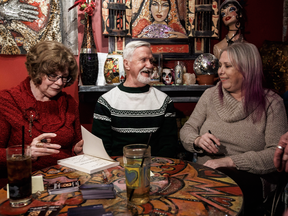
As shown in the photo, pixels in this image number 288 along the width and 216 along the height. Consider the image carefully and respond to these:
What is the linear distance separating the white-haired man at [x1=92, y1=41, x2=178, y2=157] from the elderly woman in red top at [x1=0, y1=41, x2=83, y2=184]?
30cm

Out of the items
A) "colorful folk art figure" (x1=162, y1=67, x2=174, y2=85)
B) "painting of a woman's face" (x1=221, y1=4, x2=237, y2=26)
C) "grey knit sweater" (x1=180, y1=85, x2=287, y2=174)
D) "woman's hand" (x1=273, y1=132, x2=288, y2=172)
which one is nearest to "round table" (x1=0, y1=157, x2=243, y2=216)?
"woman's hand" (x1=273, y1=132, x2=288, y2=172)

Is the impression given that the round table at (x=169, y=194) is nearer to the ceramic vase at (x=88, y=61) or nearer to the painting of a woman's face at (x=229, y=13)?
the ceramic vase at (x=88, y=61)

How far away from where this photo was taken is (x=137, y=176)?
921mm

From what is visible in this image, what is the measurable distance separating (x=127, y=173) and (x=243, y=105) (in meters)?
1.21

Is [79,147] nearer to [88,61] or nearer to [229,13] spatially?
[88,61]

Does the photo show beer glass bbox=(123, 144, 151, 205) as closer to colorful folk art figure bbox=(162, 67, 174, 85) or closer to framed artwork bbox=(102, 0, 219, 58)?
colorful folk art figure bbox=(162, 67, 174, 85)

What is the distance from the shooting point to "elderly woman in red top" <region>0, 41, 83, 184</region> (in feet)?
5.55

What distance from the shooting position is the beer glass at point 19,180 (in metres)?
0.92

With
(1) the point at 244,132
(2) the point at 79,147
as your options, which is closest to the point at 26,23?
(2) the point at 79,147

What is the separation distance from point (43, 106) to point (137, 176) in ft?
3.74

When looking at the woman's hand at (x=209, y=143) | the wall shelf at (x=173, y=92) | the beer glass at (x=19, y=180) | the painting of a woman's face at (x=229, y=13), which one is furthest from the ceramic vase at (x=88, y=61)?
the beer glass at (x=19, y=180)

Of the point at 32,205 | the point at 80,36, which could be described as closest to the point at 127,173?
the point at 32,205

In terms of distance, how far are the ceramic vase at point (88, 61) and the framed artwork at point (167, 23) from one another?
0.87 ft

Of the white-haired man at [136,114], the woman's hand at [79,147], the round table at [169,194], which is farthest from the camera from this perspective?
the white-haired man at [136,114]
